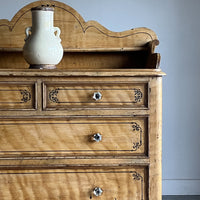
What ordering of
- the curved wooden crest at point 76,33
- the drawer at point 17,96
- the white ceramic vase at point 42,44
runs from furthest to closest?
the curved wooden crest at point 76,33 < the white ceramic vase at point 42,44 < the drawer at point 17,96

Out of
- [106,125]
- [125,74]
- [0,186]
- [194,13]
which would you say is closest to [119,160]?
[106,125]

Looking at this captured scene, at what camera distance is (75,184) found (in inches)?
58.6

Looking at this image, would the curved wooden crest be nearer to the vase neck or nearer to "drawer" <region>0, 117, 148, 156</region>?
the vase neck

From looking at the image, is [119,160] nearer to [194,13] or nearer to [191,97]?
[191,97]

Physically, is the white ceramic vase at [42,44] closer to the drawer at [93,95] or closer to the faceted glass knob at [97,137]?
the drawer at [93,95]

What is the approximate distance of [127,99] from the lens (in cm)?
147

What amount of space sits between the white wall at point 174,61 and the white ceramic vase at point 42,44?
60 cm

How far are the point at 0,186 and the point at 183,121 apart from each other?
3.79 ft

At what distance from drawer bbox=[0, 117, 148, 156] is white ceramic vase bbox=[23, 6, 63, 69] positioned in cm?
25

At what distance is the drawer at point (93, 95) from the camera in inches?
57.6

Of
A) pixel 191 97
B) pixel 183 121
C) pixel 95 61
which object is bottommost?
pixel 183 121

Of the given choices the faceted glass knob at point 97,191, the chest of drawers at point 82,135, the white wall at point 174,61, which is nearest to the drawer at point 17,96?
the chest of drawers at point 82,135

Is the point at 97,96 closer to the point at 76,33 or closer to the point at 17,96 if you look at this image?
the point at 17,96

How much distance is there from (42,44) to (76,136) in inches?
15.5
